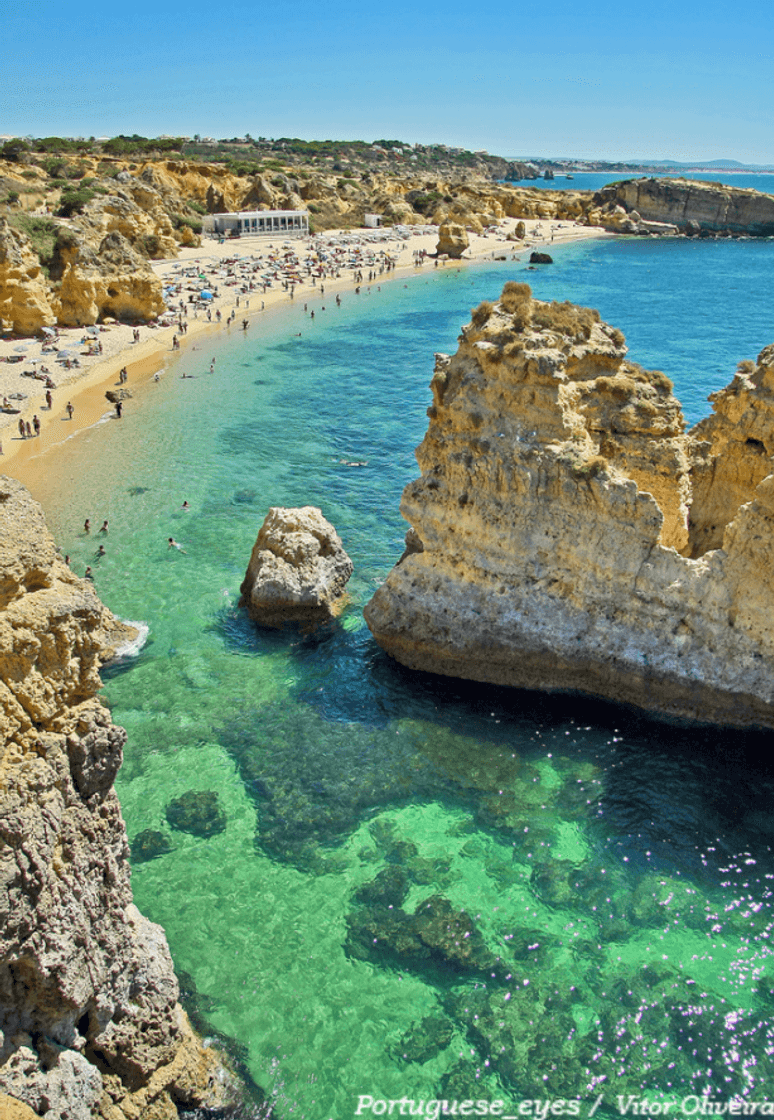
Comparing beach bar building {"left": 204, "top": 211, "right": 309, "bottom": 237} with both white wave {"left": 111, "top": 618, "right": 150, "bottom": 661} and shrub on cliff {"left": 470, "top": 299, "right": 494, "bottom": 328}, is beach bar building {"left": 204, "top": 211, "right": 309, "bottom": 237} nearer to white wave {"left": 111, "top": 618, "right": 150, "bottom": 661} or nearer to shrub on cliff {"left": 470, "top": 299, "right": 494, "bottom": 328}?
white wave {"left": 111, "top": 618, "right": 150, "bottom": 661}

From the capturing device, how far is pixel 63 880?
318 inches

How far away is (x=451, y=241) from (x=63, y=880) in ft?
329

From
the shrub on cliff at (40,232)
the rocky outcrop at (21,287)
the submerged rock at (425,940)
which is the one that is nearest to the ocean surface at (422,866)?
the submerged rock at (425,940)

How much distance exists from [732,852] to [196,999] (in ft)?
31.4

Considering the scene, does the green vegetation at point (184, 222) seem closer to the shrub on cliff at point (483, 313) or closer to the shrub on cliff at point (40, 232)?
the shrub on cliff at point (40, 232)

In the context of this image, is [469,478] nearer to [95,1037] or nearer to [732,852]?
[732,852]

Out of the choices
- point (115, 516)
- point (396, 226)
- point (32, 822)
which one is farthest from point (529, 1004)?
point (396, 226)

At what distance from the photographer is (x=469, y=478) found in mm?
17844

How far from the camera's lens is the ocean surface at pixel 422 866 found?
36.2 feet

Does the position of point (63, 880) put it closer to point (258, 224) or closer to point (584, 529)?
point (584, 529)

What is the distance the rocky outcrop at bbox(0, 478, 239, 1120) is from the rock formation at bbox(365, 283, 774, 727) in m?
10.4

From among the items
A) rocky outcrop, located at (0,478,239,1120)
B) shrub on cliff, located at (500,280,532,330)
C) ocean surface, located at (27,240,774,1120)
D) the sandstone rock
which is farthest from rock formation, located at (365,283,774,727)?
the sandstone rock

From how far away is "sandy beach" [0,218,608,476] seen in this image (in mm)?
39938

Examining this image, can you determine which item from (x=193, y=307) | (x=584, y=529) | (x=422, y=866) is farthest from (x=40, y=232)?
(x=422, y=866)
